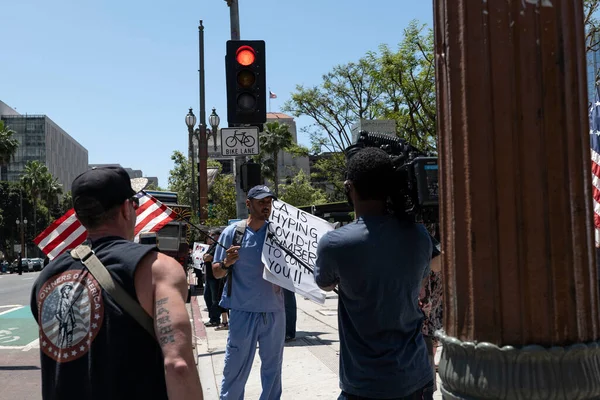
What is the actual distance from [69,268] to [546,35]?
1727 mm

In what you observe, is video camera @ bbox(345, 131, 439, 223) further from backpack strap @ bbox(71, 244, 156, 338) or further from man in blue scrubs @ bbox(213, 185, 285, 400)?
man in blue scrubs @ bbox(213, 185, 285, 400)

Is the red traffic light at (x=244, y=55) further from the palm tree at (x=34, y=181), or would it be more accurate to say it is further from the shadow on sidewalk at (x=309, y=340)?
the palm tree at (x=34, y=181)

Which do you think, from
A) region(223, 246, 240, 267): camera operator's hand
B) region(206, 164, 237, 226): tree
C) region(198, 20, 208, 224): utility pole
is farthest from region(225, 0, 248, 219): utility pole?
region(206, 164, 237, 226): tree

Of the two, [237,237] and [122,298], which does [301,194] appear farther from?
[122,298]

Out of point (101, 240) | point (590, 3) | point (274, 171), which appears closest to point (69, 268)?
point (101, 240)

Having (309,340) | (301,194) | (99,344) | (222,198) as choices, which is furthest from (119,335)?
(301,194)

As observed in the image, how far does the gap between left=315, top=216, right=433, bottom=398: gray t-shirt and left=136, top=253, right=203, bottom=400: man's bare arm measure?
843mm

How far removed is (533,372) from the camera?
1.63 m

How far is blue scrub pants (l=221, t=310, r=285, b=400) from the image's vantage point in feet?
16.1

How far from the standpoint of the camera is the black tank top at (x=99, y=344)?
2.18m

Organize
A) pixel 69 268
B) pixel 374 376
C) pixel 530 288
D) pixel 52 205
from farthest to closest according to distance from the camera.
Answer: pixel 52 205, pixel 374 376, pixel 69 268, pixel 530 288

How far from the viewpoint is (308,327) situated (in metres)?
11.0

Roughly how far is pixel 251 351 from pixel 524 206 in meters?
3.64

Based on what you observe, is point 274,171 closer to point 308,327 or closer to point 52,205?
point 52,205
